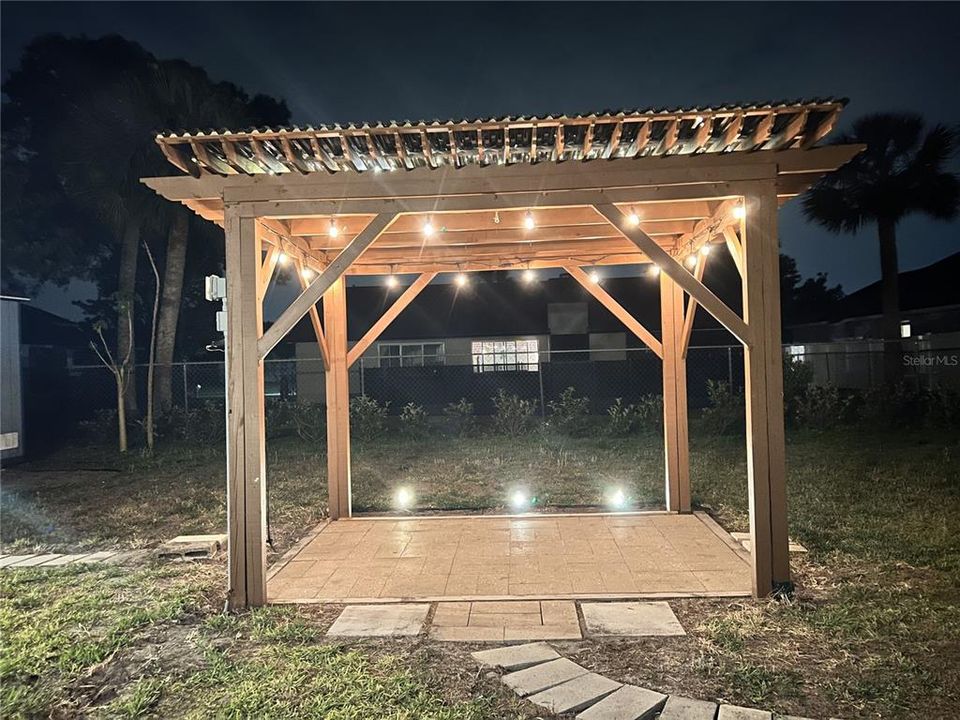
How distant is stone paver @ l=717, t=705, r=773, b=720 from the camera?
2.58 metres

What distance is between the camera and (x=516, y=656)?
3.23 metres

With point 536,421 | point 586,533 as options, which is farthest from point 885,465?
point 536,421

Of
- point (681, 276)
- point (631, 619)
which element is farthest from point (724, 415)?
point (631, 619)

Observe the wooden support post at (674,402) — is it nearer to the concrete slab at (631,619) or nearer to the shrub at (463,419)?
the concrete slab at (631,619)

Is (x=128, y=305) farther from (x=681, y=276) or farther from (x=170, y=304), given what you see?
(x=681, y=276)

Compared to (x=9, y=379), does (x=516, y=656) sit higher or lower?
lower

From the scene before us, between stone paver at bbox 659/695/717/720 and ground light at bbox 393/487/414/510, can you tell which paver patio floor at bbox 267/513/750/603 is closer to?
ground light at bbox 393/487/414/510

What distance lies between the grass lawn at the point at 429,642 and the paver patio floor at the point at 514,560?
397 mm


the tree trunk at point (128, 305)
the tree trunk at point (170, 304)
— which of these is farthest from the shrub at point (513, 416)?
the tree trunk at point (128, 305)

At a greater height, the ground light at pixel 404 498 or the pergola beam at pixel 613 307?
the pergola beam at pixel 613 307

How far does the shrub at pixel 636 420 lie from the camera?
473 inches

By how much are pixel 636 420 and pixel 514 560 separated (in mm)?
7775

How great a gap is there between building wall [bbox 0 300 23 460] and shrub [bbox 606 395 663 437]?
9909mm
